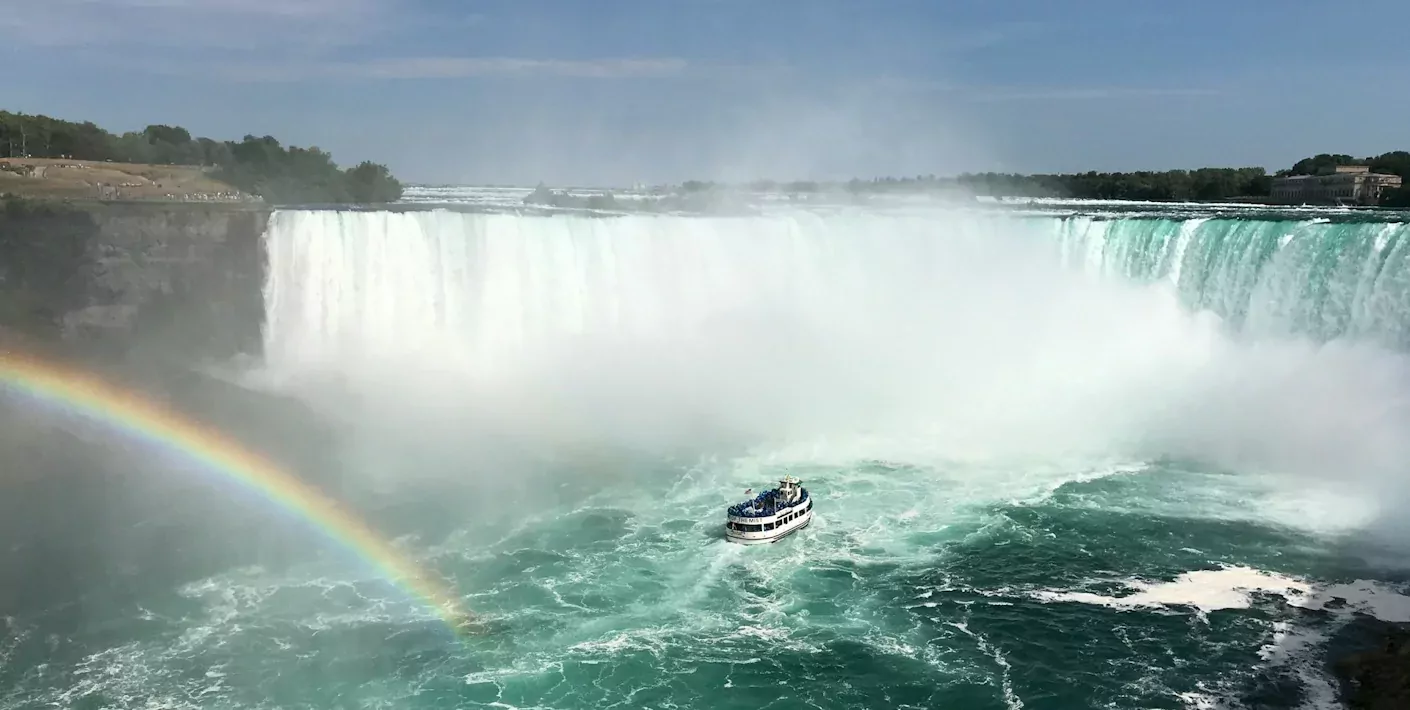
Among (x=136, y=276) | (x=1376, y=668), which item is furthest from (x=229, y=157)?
(x=1376, y=668)

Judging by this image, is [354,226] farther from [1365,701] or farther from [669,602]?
[1365,701]

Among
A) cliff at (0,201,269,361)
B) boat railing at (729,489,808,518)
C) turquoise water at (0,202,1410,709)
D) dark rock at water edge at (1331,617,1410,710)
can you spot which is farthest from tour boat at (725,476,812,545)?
cliff at (0,201,269,361)

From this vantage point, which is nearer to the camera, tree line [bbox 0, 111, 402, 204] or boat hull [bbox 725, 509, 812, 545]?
boat hull [bbox 725, 509, 812, 545]

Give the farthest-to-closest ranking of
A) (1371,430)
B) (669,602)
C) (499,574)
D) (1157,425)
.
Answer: (1157,425)
(1371,430)
(499,574)
(669,602)

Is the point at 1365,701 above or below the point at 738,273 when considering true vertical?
below

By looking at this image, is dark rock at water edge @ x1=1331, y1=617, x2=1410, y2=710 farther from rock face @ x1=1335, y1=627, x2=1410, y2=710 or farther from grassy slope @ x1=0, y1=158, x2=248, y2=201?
grassy slope @ x1=0, y1=158, x2=248, y2=201

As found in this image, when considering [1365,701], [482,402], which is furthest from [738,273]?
[1365,701]
